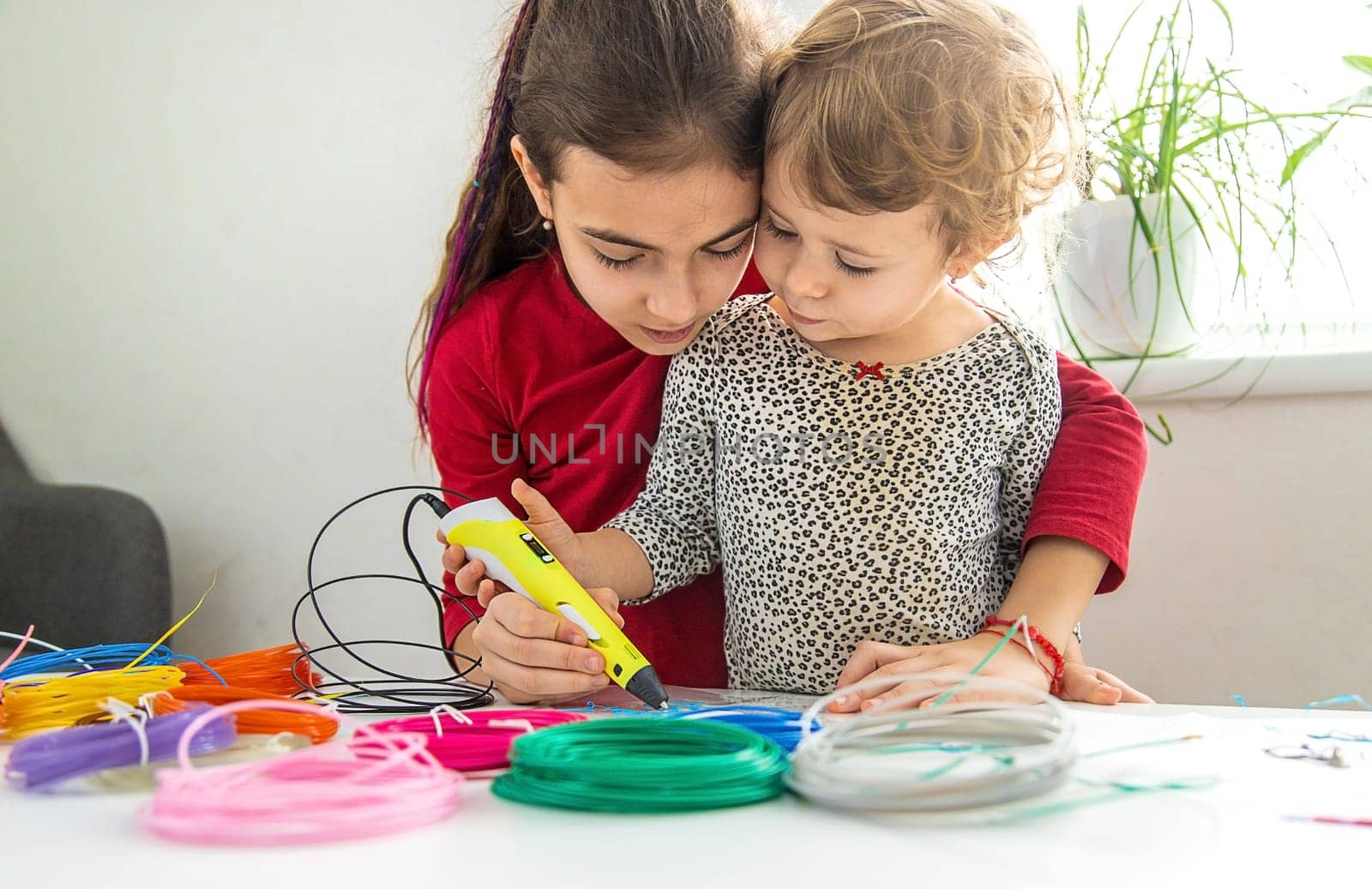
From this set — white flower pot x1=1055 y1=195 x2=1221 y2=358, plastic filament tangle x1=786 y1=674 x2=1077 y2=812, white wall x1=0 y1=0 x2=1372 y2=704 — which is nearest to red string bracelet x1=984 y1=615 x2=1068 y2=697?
plastic filament tangle x1=786 y1=674 x2=1077 y2=812

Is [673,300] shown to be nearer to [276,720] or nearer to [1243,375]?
[276,720]

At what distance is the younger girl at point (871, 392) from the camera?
748 mm

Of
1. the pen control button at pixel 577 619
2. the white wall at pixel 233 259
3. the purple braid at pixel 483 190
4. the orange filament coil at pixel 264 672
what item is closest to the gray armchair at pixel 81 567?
the white wall at pixel 233 259

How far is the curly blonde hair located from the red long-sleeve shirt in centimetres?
26

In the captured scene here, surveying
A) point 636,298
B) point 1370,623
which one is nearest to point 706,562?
point 636,298

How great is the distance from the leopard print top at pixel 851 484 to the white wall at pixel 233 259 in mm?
777

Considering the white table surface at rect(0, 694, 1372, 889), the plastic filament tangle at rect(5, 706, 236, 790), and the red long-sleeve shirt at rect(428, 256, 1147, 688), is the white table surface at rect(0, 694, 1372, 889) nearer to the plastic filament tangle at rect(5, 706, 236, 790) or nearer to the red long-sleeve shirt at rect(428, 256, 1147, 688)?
the plastic filament tangle at rect(5, 706, 236, 790)

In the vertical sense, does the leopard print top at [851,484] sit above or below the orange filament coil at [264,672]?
above

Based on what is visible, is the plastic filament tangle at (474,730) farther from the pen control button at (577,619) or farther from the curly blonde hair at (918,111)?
the curly blonde hair at (918,111)

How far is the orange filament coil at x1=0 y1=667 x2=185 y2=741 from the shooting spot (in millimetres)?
639

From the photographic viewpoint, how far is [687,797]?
0.46 metres

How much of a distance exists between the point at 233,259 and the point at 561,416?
2.86ft

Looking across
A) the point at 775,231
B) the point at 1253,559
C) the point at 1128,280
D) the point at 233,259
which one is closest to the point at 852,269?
the point at 775,231

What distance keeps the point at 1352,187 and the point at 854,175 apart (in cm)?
98
